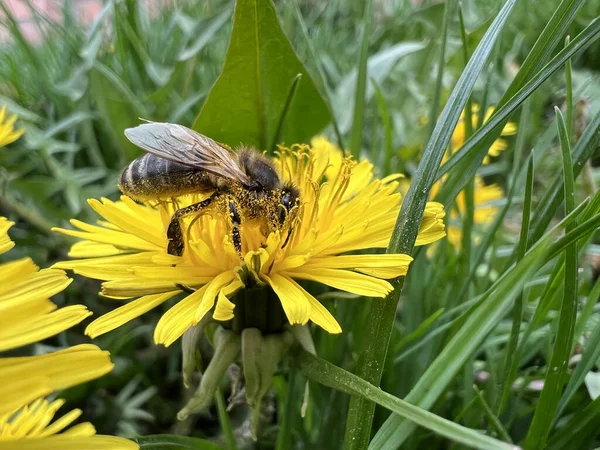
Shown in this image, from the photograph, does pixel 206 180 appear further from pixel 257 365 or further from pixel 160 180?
pixel 257 365

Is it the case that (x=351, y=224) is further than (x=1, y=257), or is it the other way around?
(x=1, y=257)

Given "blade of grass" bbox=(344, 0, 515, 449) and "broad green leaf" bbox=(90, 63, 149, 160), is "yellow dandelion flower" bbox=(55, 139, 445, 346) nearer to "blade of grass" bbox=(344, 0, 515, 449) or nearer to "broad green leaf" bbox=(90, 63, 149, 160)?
"blade of grass" bbox=(344, 0, 515, 449)

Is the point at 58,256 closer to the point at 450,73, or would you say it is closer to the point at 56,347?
the point at 56,347

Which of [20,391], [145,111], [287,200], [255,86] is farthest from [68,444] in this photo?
[145,111]

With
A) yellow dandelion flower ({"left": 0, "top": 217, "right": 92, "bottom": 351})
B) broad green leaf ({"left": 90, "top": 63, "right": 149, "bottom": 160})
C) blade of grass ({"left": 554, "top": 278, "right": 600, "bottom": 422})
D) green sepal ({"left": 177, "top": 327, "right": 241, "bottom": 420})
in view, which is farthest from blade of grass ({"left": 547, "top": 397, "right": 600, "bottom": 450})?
broad green leaf ({"left": 90, "top": 63, "right": 149, "bottom": 160})

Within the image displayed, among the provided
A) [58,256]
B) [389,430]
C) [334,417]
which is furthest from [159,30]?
[389,430]
